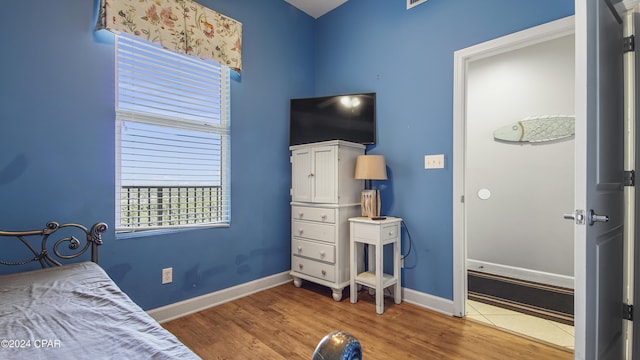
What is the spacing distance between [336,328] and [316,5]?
10.4 ft

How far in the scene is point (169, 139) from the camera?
2336mm

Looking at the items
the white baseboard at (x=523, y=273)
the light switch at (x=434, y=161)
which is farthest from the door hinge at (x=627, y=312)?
the white baseboard at (x=523, y=273)

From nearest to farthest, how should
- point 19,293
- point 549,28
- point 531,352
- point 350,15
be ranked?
point 19,293 < point 531,352 < point 549,28 < point 350,15

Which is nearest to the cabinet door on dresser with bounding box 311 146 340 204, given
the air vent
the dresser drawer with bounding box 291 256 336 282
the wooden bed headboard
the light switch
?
the dresser drawer with bounding box 291 256 336 282

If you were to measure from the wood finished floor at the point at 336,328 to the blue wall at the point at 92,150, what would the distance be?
0.35 meters

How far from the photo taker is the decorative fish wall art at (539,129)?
3.00 m

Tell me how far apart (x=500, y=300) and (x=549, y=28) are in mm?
2202

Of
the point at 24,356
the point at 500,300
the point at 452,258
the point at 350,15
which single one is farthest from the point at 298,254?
the point at 350,15

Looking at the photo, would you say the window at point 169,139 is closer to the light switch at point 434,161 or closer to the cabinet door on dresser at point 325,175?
the cabinet door on dresser at point 325,175

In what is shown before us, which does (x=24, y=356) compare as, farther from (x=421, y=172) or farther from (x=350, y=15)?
(x=350, y=15)

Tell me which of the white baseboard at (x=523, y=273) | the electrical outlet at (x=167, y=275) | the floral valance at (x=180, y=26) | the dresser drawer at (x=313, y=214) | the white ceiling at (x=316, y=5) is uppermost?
the white ceiling at (x=316, y=5)

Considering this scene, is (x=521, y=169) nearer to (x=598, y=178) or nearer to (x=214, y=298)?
(x=598, y=178)

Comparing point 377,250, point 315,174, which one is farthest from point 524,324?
point 315,174

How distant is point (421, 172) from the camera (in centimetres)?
255
